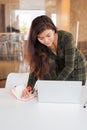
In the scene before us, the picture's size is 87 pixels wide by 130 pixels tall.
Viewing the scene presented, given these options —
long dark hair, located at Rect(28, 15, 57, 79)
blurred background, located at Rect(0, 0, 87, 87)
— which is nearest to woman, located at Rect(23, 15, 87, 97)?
long dark hair, located at Rect(28, 15, 57, 79)

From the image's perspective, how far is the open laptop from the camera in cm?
148

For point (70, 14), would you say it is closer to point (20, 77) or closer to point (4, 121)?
point (20, 77)

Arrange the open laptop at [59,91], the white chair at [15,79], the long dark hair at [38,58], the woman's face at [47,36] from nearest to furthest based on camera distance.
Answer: the open laptop at [59,91] < the woman's face at [47,36] < the long dark hair at [38,58] < the white chair at [15,79]

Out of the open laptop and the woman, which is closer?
the open laptop

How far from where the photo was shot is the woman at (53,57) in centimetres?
165

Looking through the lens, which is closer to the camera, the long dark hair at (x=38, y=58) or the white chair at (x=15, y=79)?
the long dark hair at (x=38, y=58)

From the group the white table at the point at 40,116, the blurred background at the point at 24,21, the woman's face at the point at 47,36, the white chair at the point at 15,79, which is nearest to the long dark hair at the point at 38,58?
the woman's face at the point at 47,36

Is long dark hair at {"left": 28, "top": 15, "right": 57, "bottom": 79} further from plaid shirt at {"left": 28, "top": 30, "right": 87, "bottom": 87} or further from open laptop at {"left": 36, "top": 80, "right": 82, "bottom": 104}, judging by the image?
open laptop at {"left": 36, "top": 80, "right": 82, "bottom": 104}

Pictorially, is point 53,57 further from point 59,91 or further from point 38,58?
point 59,91

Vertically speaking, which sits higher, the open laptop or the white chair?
the open laptop

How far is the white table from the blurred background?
9.06 ft

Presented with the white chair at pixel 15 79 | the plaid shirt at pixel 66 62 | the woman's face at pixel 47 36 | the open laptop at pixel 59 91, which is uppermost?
the woman's face at pixel 47 36

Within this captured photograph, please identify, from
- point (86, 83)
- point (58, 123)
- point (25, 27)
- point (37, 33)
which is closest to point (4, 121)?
point (58, 123)

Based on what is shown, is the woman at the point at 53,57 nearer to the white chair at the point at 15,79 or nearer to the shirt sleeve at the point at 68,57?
the shirt sleeve at the point at 68,57
